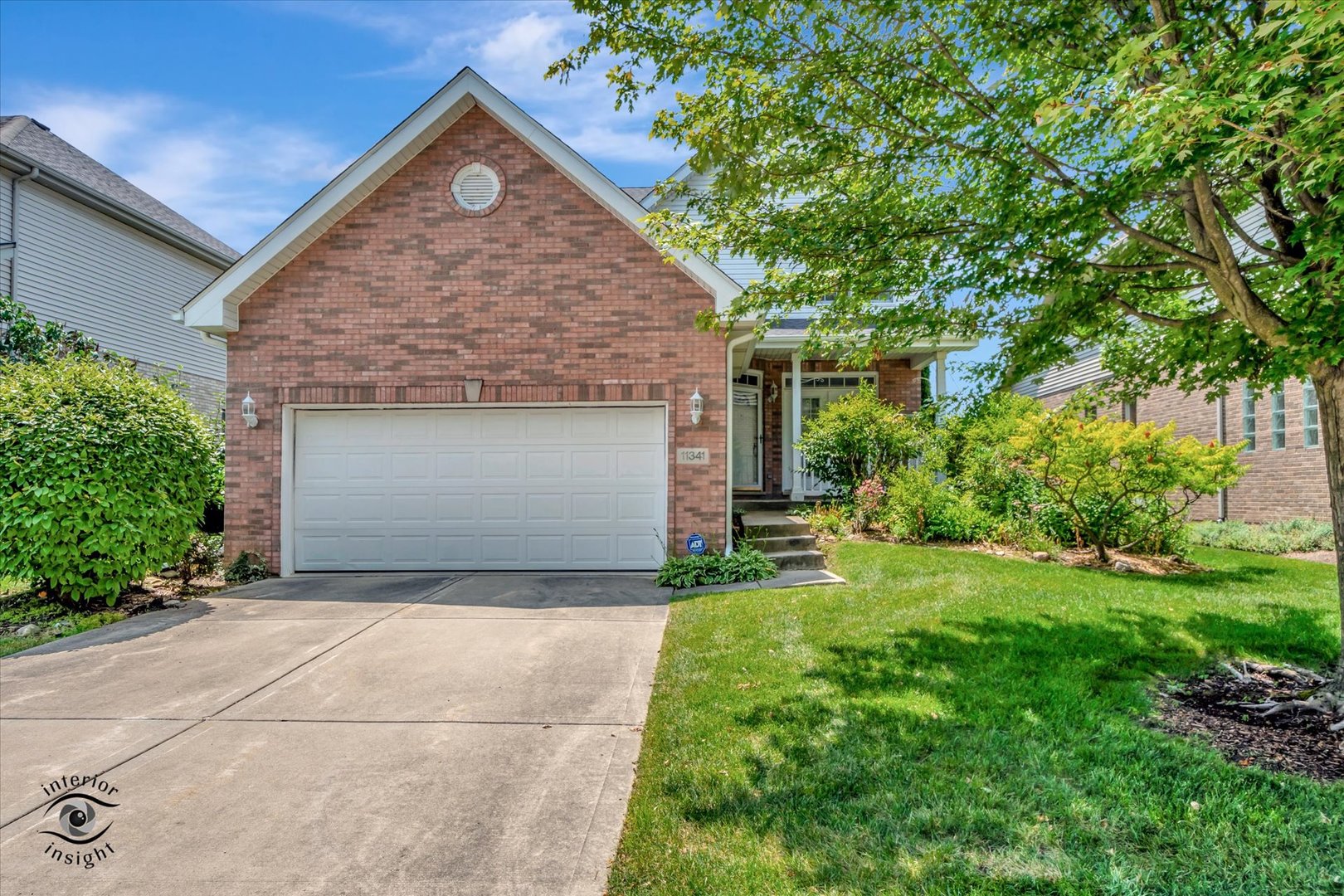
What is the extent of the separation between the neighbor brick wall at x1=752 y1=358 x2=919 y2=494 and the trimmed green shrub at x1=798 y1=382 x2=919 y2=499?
208 centimetres

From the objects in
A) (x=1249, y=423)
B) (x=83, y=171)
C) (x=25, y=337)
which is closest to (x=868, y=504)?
(x=1249, y=423)

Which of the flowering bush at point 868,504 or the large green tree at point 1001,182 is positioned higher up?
the large green tree at point 1001,182

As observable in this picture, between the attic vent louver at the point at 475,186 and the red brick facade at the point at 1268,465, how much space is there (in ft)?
34.3

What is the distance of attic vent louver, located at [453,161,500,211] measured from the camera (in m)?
8.97

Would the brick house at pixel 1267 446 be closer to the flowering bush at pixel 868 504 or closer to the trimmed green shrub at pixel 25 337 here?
the flowering bush at pixel 868 504

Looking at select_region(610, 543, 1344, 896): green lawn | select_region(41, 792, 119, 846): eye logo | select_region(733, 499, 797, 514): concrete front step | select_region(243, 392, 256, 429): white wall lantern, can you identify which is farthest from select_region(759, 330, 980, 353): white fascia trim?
select_region(41, 792, 119, 846): eye logo

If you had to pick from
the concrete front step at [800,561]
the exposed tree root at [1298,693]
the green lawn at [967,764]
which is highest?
the concrete front step at [800,561]

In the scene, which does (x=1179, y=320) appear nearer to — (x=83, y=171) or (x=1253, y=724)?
(x=1253, y=724)

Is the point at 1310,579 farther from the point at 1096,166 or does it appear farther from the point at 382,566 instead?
the point at 382,566

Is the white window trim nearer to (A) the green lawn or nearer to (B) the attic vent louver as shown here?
(A) the green lawn

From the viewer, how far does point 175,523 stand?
302 inches

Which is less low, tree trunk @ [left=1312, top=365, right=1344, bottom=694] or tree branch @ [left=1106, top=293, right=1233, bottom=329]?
tree branch @ [left=1106, top=293, right=1233, bottom=329]

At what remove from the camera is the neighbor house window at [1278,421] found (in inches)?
450

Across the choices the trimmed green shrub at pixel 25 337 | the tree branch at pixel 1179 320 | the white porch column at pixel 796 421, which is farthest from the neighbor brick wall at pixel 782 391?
the trimmed green shrub at pixel 25 337
